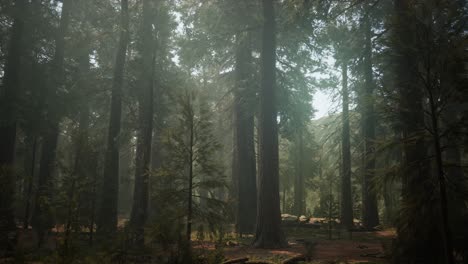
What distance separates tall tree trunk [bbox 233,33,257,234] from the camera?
16.8 metres

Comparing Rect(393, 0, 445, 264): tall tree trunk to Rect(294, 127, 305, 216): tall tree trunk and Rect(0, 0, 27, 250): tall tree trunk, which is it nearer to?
Rect(0, 0, 27, 250): tall tree trunk

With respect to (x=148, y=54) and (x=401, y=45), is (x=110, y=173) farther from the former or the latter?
(x=401, y=45)

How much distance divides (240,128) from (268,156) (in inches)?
195

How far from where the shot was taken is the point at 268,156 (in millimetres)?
13016

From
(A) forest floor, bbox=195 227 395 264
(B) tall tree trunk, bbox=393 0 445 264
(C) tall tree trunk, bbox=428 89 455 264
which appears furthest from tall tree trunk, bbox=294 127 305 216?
(C) tall tree trunk, bbox=428 89 455 264

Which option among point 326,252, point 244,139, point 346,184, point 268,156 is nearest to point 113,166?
point 244,139

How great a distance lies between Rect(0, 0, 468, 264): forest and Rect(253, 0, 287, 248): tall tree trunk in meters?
0.05

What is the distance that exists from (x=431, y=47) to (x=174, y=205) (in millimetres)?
7703

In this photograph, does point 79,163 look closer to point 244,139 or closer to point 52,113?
point 52,113

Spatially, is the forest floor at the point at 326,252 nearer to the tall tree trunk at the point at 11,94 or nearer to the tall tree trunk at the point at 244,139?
the tall tree trunk at the point at 244,139

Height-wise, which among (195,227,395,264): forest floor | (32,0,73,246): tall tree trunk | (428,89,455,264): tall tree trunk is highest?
(32,0,73,246): tall tree trunk

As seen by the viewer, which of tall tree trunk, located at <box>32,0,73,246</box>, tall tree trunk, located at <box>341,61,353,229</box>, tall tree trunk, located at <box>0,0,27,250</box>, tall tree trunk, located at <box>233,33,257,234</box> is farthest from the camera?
tall tree trunk, located at <box>341,61,353,229</box>

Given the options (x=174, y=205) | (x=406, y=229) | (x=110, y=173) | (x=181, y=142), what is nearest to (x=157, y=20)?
(x=110, y=173)

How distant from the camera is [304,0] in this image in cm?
1185
